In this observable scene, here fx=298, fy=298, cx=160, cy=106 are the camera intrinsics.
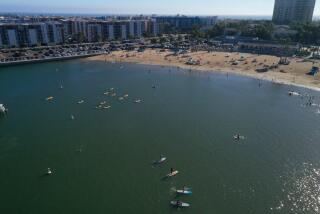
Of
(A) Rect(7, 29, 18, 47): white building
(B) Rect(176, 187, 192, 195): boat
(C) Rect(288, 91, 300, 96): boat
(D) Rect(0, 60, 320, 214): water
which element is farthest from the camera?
(A) Rect(7, 29, 18, 47): white building

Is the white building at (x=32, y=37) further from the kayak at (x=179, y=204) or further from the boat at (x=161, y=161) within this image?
the kayak at (x=179, y=204)

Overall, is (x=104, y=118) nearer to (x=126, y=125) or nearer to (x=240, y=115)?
(x=126, y=125)

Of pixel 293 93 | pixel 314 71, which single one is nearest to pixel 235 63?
pixel 314 71

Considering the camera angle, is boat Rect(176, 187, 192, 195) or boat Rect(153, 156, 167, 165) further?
boat Rect(153, 156, 167, 165)

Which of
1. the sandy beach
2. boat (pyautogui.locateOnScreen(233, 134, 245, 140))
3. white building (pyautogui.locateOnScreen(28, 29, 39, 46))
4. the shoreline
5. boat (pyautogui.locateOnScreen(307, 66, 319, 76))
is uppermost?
white building (pyautogui.locateOnScreen(28, 29, 39, 46))

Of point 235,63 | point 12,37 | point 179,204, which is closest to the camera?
point 179,204

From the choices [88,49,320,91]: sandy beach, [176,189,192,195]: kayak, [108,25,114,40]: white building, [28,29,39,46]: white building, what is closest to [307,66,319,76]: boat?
[88,49,320,91]: sandy beach

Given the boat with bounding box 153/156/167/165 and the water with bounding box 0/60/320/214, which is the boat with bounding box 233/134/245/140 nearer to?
the water with bounding box 0/60/320/214

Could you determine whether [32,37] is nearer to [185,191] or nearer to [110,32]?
[110,32]

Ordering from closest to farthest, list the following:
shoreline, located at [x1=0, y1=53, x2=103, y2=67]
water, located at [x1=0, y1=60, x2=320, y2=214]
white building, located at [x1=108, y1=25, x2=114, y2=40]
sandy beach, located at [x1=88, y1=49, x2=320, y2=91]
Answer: water, located at [x1=0, y1=60, x2=320, y2=214], sandy beach, located at [x1=88, y1=49, x2=320, y2=91], shoreline, located at [x1=0, y1=53, x2=103, y2=67], white building, located at [x1=108, y1=25, x2=114, y2=40]
